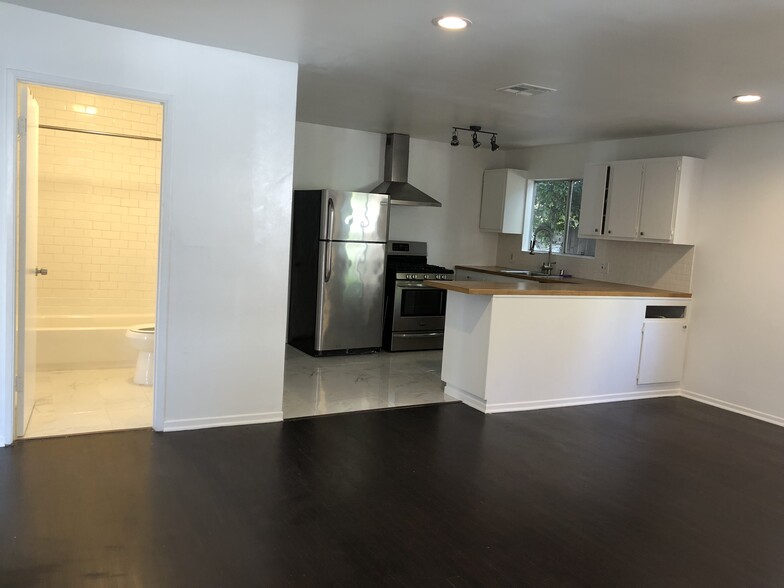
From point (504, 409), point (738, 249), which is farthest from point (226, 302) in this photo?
point (738, 249)

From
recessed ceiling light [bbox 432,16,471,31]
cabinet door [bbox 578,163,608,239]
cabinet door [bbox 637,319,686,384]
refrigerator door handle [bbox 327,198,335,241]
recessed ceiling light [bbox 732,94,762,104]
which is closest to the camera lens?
recessed ceiling light [bbox 432,16,471,31]

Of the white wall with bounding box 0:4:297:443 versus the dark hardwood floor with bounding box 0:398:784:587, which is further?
the white wall with bounding box 0:4:297:443

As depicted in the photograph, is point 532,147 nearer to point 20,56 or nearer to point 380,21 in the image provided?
point 380,21

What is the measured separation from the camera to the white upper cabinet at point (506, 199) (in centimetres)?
730

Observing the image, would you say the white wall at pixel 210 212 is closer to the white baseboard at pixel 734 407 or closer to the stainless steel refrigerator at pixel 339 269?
the stainless steel refrigerator at pixel 339 269

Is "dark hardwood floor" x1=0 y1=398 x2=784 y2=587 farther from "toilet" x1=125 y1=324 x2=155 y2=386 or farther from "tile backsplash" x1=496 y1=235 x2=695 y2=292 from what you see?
"tile backsplash" x1=496 y1=235 x2=695 y2=292

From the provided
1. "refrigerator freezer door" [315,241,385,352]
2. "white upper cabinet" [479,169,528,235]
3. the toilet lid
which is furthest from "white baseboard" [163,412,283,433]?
"white upper cabinet" [479,169,528,235]

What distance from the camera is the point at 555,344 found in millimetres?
4867

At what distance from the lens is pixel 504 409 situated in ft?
15.5

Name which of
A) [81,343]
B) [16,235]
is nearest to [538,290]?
[16,235]

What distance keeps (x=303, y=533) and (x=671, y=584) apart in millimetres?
1485

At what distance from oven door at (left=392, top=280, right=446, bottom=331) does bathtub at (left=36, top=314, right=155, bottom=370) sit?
2613 mm

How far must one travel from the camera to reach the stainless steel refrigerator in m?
6.16

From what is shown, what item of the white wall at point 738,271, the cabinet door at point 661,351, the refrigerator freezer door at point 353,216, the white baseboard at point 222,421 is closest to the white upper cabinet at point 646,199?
the white wall at point 738,271
